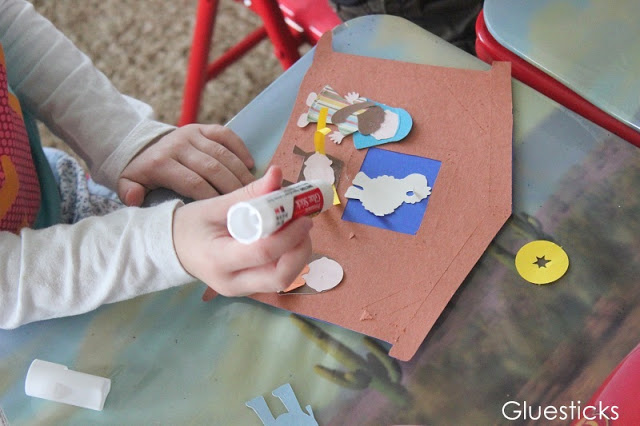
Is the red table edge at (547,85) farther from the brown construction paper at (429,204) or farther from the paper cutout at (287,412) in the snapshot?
the paper cutout at (287,412)

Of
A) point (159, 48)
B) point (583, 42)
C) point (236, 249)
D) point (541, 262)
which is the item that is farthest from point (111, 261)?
point (159, 48)

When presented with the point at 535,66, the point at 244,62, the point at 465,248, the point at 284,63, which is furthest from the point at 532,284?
the point at 244,62

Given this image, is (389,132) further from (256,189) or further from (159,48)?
(159,48)

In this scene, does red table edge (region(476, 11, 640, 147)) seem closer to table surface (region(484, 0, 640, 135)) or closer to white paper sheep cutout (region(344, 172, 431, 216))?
table surface (region(484, 0, 640, 135))

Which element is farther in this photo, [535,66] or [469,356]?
[535,66]

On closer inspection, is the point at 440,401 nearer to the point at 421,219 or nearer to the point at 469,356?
the point at 469,356

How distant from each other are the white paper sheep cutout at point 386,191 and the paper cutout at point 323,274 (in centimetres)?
6

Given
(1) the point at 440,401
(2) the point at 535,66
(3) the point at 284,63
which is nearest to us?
(1) the point at 440,401

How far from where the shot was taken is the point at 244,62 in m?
1.33

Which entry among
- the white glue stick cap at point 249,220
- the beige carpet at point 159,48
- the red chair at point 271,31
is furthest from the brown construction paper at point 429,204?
the beige carpet at point 159,48

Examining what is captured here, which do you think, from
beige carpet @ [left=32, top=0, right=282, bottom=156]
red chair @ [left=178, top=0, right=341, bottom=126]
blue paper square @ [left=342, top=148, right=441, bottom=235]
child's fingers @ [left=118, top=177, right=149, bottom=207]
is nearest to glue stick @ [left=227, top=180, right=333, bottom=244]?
blue paper square @ [left=342, top=148, right=441, bottom=235]

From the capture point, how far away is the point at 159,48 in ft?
4.55

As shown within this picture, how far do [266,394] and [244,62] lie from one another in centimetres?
97

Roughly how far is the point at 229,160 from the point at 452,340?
26cm
